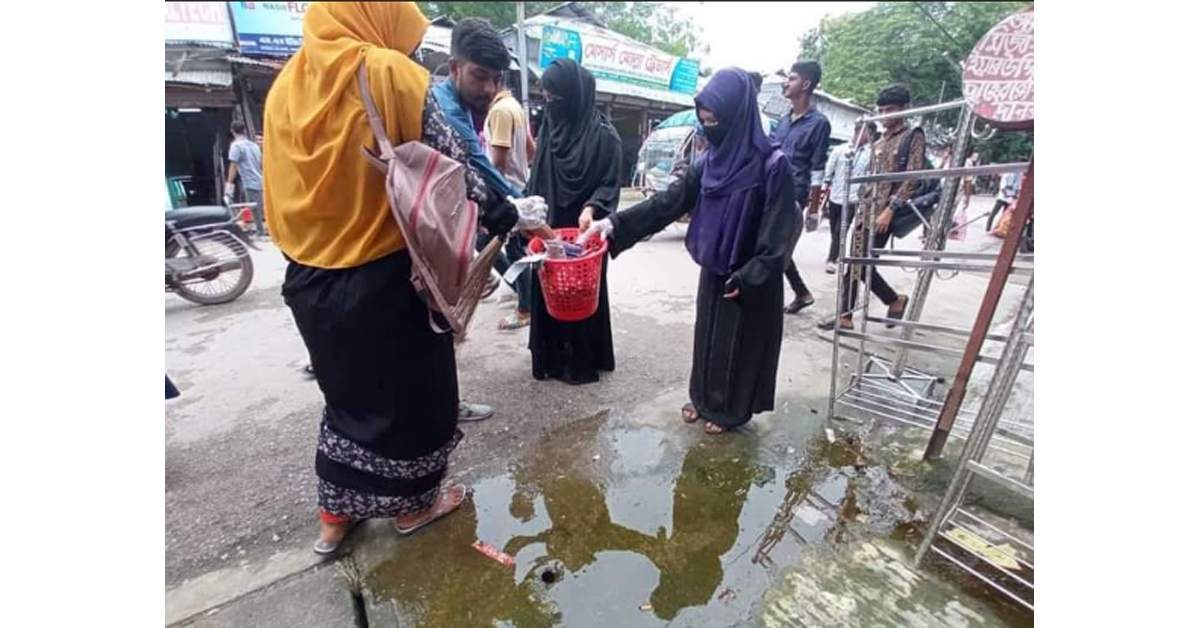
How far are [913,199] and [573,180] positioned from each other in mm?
2420

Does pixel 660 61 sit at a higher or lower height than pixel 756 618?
higher

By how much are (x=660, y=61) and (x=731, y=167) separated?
12701mm

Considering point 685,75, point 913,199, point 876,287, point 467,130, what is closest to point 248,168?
point 467,130

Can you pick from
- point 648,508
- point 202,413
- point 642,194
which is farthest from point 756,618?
point 642,194

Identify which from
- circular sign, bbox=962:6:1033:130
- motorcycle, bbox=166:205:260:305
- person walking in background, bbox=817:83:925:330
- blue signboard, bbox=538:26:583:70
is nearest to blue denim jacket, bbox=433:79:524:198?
circular sign, bbox=962:6:1033:130

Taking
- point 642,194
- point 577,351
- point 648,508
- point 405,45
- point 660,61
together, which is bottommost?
point 648,508

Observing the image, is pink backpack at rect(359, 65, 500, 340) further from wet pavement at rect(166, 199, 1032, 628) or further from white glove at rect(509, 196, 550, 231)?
wet pavement at rect(166, 199, 1032, 628)

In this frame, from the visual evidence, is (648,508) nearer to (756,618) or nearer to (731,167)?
(756,618)

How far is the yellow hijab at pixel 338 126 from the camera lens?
54.8 inches

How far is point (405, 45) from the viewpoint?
1558mm

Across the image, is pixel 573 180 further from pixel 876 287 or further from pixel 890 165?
pixel 876 287

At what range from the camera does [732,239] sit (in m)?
2.35

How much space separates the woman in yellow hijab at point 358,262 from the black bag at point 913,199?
10.0 feet

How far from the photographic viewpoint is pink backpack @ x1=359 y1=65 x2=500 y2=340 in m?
1.40
